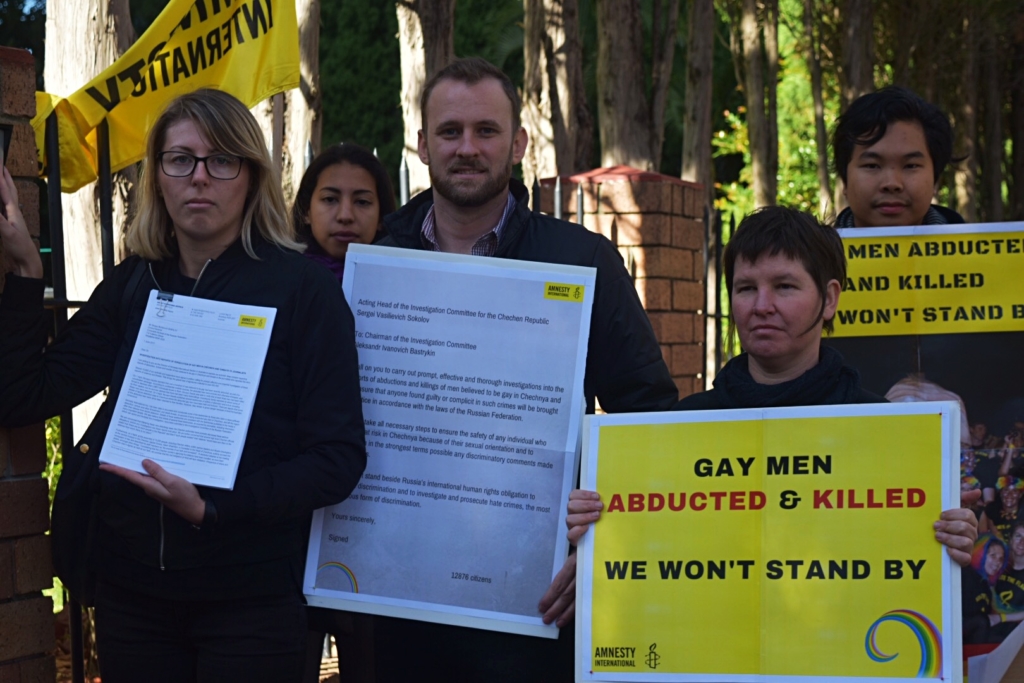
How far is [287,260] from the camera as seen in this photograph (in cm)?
283

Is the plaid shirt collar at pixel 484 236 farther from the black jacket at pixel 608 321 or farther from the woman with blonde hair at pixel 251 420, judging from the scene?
the woman with blonde hair at pixel 251 420

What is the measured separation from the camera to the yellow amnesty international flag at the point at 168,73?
425 centimetres

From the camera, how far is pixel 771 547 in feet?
8.39

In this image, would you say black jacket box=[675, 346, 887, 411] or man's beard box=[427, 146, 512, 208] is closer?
black jacket box=[675, 346, 887, 411]

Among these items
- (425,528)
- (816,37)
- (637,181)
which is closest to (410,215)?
(425,528)

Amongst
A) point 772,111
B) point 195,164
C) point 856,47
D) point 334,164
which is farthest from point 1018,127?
point 195,164

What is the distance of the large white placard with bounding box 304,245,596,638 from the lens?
286 cm

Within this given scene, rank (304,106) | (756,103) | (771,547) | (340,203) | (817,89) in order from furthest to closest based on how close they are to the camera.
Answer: (817,89), (756,103), (304,106), (340,203), (771,547)

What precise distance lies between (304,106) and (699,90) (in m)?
5.75

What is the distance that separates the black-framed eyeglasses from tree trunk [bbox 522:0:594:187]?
7.01 metres

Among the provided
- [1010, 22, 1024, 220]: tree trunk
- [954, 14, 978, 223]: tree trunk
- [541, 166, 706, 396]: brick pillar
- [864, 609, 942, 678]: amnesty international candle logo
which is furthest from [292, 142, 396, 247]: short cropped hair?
[1010, 22, 1024, 220]: tree trunk

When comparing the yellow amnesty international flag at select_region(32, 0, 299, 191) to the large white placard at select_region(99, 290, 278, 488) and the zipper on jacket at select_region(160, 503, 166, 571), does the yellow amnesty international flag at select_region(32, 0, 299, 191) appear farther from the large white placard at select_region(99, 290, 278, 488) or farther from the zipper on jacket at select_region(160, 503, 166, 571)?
the zipper on jacket at select_region(160, 503, 166, 571)

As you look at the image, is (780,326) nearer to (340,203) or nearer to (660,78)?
(340,203)

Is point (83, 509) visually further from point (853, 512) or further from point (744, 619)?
point (853, 512)
